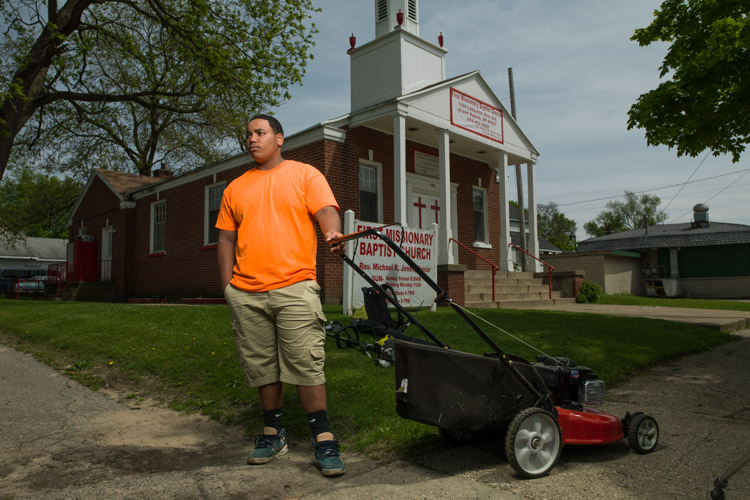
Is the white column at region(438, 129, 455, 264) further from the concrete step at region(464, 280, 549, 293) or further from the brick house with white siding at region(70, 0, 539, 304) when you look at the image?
the concrete step at region(464, 280, 549, 293)

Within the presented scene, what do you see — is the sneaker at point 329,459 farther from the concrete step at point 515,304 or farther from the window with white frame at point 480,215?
the window with white frame at point 480,215

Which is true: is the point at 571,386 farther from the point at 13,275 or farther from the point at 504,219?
the point at 13,275

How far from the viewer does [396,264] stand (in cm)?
912

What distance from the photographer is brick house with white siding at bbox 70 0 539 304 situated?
499 inches

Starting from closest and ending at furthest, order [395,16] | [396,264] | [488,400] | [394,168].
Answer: [488,400] < [396,264] < [394,168] < [395,16]

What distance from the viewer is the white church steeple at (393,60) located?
A: 45.9 ft

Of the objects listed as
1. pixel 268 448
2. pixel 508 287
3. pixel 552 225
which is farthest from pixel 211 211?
pixel 552 225

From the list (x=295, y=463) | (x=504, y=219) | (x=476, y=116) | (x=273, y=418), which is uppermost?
(x=476, y=116)

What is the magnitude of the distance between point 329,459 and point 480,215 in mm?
14666

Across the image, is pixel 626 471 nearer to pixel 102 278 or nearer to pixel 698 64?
pixel 698 64

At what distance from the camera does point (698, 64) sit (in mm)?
8211

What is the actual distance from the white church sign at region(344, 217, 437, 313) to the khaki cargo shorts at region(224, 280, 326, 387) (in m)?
4.82

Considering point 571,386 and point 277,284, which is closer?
point 277,284

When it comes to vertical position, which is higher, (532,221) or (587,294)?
(532,221)
